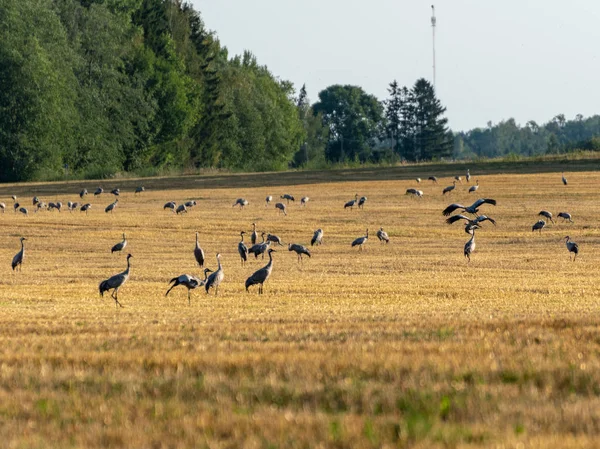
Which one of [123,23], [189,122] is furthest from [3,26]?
[189,122]

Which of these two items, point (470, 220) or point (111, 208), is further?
point (111, 208)

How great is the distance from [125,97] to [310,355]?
94229mm

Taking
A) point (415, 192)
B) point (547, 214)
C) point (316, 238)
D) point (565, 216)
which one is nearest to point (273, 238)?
point (316, 238)

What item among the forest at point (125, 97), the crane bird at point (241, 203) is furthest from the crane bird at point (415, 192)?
the forest at point (125, 97)

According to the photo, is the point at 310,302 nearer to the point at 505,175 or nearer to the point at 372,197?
the point at 372,197

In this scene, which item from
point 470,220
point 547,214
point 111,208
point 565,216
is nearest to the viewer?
point 470,220

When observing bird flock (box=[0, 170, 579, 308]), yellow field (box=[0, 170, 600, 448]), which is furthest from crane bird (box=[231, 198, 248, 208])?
yellow field (box=[0, 170, 600, 448])

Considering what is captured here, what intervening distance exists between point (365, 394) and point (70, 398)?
122 inches

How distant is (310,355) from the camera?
12336 millimetres

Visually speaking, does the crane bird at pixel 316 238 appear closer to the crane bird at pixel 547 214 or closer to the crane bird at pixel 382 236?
the crane bird at pixel 382 236

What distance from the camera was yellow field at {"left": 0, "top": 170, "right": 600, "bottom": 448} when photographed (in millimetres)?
8859

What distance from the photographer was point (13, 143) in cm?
9119

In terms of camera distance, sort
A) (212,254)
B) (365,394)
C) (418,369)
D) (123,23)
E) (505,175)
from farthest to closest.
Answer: (123,23) → (505,175) → (212,254) → (418,369) → (365,394)

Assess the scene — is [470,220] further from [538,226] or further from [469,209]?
[538,226]
